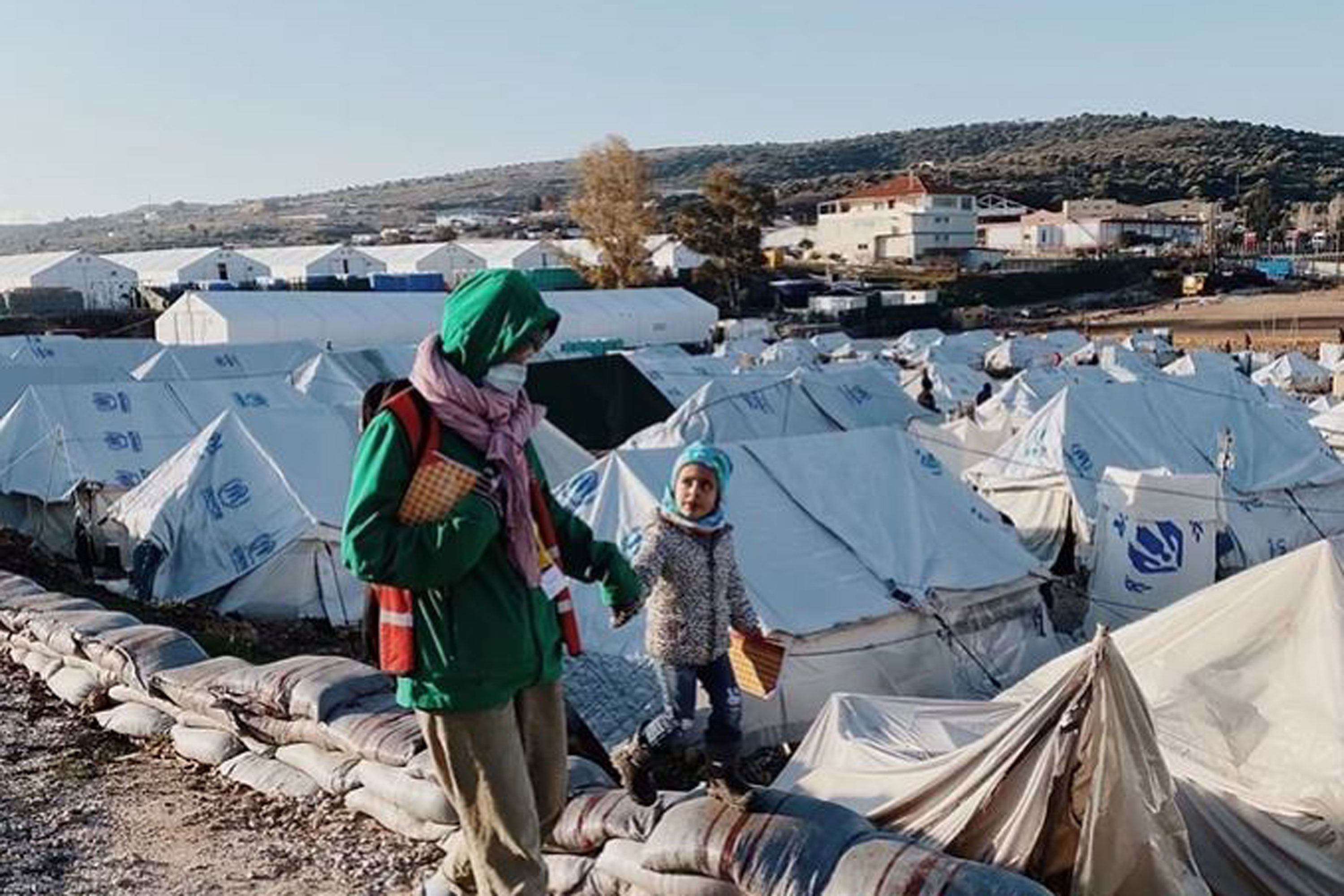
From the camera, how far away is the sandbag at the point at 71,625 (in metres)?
6.60

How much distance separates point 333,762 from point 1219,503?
27.0 feet

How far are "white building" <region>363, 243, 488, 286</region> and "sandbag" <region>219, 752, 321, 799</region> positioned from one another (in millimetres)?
58626

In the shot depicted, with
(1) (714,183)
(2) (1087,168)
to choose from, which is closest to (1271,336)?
(1) (714,183)

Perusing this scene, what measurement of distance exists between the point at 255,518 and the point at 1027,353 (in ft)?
102

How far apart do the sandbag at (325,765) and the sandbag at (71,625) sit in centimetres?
184

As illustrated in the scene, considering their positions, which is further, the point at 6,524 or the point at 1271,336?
the point at 1271,336

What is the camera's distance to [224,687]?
5539 mm

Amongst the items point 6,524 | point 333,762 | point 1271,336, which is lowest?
point 1271,336

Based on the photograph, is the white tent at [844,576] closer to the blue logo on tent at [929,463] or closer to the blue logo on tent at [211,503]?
the blue logo on tent at [929,463]

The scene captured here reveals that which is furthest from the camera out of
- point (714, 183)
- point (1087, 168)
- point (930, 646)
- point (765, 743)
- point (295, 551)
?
point (1087, 168)

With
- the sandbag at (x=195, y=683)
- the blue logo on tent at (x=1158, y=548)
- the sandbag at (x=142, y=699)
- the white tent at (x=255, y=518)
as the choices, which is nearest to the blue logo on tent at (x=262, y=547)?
the white tent at (x=255, y=518)

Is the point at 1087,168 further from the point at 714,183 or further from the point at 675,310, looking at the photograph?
the point at 675,310

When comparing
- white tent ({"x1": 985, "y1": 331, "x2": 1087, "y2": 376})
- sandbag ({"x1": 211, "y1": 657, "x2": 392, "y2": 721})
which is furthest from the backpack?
white tent ({"x1": 985, "y1": 331, "x2": 1087, "y2": 376})

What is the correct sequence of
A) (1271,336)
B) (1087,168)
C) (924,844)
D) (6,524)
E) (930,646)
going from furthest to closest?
(1087,168) → (1271,336) → (6,524) → (930,646) → (924,844)
